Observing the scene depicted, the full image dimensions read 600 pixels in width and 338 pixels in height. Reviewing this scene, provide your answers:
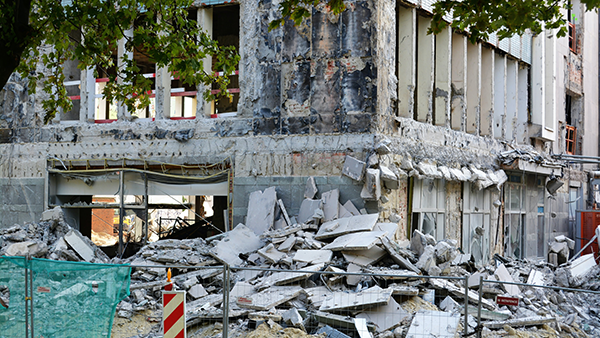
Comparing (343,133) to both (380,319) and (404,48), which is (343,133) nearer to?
(404,48)

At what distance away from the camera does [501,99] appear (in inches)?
758

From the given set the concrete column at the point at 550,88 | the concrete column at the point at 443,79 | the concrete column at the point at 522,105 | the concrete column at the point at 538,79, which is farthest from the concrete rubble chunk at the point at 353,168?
the concrete column at the point at 550,88

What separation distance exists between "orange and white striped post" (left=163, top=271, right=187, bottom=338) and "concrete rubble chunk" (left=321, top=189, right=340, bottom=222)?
20.1 ft

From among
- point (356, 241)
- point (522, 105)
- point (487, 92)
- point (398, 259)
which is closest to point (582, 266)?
point (487, 92)

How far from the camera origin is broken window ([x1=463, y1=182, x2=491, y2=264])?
17141 mm

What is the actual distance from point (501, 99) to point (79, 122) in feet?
40.1

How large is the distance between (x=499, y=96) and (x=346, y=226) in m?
9.56

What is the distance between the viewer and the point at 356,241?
11.1 meters

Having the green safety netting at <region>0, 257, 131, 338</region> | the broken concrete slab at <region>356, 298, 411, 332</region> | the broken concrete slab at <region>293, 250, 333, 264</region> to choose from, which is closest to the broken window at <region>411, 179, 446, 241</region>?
the broken concrete slab at <region>293, 250, 333, 264</region>

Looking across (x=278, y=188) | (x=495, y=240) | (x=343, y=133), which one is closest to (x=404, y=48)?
(x=343, y=133)

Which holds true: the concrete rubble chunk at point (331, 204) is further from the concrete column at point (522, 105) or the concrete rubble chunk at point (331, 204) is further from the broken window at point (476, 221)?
the concrete column at point (522, 105)

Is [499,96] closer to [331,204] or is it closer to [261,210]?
[331,204]

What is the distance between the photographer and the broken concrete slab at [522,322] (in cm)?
923

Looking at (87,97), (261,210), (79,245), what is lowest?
(79,245)
